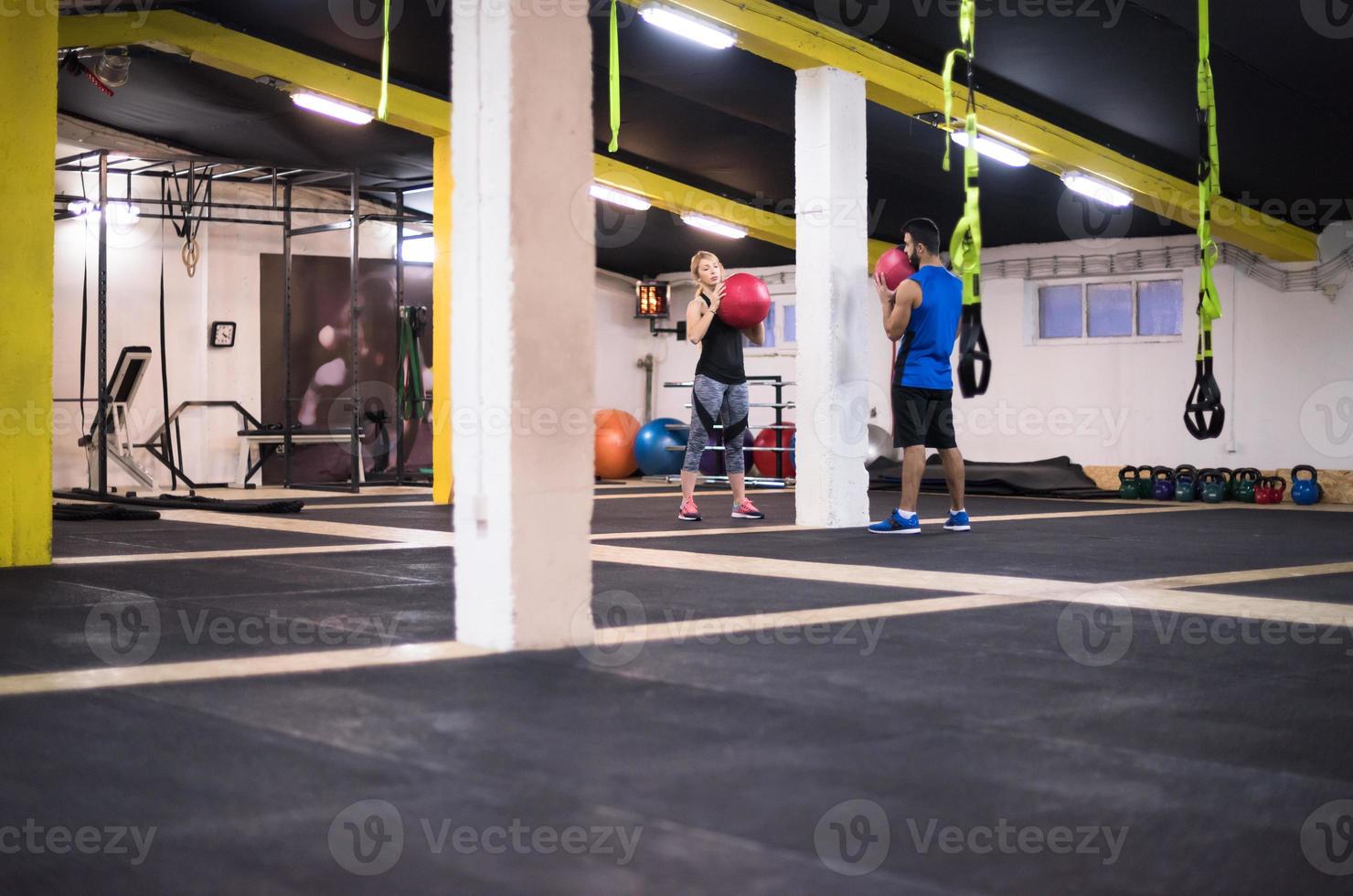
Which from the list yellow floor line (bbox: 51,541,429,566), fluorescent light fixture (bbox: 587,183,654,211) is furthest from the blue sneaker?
fluorescent light fixture (bbox: 587,183,654,211)

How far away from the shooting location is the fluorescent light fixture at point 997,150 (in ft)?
32.7

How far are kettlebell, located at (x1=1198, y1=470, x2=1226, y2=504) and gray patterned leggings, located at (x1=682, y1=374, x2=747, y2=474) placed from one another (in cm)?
605

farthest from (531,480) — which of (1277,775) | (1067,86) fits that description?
(1067,86)

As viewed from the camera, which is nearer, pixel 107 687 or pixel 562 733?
pixel 562 733

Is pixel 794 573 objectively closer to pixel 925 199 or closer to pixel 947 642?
pixel 947 642

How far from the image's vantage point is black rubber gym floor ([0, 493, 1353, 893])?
1.68 m

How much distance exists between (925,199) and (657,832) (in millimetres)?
11705

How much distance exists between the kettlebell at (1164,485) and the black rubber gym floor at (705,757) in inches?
343

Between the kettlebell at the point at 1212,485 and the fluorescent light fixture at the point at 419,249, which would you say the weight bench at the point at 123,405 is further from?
the kettlebell at the point at 1212,485

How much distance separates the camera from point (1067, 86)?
30.1 ft

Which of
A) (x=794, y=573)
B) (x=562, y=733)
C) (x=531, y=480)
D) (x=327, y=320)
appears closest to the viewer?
(x=562, y=733)

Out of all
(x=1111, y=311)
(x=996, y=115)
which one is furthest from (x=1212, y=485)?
(x=996, y=115)

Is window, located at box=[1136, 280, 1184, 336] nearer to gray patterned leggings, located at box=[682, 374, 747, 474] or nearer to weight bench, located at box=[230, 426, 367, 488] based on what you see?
gray patterned leggings, located at box=[682, 374, 747, 474]

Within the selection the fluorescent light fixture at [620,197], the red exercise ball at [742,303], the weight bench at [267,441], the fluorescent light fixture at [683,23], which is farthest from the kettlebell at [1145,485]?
the weight bench at [267,441]
